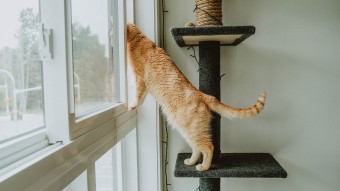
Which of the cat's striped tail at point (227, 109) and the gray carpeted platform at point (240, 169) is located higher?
the cat's striped tail at point (227, 109)

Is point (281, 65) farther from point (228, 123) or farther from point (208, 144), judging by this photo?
point (208, 144)

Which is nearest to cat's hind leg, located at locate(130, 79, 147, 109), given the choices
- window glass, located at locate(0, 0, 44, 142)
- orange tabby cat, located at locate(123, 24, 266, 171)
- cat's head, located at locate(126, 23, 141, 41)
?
orange tabby cat, located at locate(123, 24, 266, 171)

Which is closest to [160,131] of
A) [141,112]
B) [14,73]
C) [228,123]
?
[141,112]

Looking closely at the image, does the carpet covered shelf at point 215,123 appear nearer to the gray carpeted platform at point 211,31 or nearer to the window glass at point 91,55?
the gray carpeted platform at point 211,31

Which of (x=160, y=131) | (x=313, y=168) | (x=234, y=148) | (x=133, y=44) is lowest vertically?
(x=313, y=168)

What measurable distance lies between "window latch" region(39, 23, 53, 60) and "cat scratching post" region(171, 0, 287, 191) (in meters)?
0.70

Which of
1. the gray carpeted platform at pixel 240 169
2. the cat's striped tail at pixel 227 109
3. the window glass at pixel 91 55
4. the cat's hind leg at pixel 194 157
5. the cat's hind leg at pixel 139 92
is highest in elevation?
the window glass at pixel 91 55

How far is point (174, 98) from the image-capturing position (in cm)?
149

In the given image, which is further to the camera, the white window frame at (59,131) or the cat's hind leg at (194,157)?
the cat's hind leg at (194,157)

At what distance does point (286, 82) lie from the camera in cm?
188

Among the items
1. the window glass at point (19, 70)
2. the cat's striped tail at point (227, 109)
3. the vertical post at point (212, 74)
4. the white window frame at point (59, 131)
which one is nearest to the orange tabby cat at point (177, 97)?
the cat's striped tail at point (227, 109)

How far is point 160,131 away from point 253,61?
759 mm

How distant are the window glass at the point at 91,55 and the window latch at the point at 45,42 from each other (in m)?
0.21

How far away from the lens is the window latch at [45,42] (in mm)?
843
